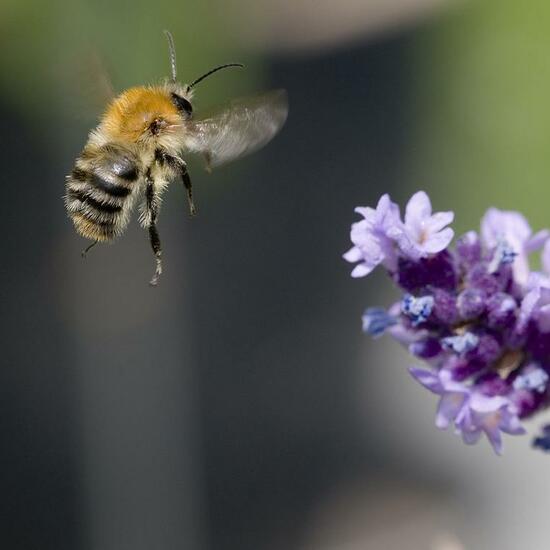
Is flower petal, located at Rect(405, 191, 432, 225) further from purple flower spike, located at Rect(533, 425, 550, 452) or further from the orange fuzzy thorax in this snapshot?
the orange fuzzy thorax

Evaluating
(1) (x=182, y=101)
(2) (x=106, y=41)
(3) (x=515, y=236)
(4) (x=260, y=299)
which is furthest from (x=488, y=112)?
(3) (x=515, y=236)

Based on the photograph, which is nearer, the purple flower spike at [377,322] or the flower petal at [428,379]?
the flower petal at [428,379]

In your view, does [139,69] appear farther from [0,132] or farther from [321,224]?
[321,224]

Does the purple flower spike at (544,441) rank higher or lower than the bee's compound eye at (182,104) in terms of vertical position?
lower

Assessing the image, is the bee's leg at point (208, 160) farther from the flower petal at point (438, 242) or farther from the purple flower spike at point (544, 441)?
the purple flower spike at point (544, 441)

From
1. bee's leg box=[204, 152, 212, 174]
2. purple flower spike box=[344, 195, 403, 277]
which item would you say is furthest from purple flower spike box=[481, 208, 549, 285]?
bee's leg box=[204, 152, 212, 174]

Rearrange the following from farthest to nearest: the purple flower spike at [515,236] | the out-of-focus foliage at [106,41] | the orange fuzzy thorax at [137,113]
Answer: the out-of-focus foliage at [106,41] < the orange fuzzy thorax at [137,113] < the purple flower spike at [515,236]

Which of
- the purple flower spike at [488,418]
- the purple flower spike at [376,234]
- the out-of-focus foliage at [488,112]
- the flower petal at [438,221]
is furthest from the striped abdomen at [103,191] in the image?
the out-of-focus foliage at [488,112]

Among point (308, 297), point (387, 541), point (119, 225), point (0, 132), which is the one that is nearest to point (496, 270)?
point (119, 225)
